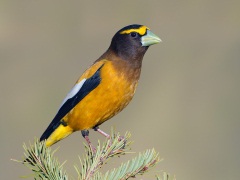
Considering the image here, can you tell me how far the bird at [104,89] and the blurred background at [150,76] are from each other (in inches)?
551

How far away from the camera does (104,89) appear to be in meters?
5.55

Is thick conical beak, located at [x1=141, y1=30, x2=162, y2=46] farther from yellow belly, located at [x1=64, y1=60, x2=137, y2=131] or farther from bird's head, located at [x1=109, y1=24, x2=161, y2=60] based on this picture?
yellow belly, located at [x1=64, y1=60, x2=137, y2=131]

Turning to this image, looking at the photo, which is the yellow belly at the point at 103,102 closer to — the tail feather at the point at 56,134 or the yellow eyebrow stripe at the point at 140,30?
the tail feather at the point at 56,134

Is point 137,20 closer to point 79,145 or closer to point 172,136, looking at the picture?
point 172,136

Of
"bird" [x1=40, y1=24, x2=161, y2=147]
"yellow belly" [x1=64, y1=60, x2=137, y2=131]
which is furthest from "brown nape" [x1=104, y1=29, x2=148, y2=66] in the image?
"yellow belly" [x1=64, y1=60, x2=137, y2=131]

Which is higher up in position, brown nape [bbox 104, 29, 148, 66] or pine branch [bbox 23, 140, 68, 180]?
brown nape [bbox 104, 29, 148, 66]

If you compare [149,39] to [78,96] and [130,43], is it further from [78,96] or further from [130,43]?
[78,96]

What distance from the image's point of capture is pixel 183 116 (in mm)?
40344

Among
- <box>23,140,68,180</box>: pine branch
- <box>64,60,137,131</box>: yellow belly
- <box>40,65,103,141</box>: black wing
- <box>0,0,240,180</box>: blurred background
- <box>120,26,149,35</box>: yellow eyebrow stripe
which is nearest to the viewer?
<box>23,140,68,180</box>: pine branch

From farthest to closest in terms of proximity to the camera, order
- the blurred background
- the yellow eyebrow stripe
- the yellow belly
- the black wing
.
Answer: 1. the blurred background
2. the yellow eyebrow stripe
3. the black wing
4. the yellow belly

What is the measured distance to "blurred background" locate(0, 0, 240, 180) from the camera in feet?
106

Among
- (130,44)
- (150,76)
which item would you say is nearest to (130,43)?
(130,44)

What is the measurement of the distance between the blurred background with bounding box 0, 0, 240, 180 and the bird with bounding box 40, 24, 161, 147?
13985mm

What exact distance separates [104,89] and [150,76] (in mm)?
39304
